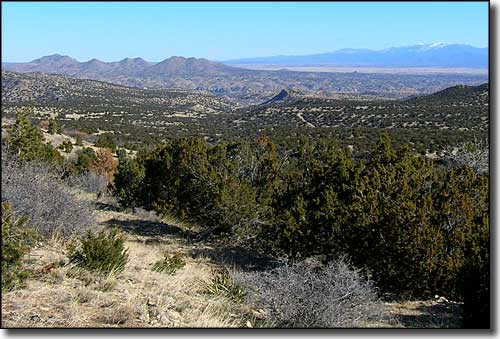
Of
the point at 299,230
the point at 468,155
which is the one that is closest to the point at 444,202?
the point at 299,230

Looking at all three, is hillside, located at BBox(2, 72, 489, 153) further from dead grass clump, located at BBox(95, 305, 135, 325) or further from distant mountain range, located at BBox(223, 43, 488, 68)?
dead grass clump, located at BBox(95, 305, 135, 325)

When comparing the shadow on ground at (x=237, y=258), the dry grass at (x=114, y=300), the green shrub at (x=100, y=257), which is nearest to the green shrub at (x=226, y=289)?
the dry grass at (x=114, y=300)

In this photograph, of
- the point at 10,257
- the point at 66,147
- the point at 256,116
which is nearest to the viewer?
the point at 10,257

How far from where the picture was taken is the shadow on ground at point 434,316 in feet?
18.8

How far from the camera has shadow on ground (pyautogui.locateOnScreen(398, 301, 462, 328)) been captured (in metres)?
5.73

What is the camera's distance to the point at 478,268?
5.25m

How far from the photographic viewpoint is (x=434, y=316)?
640 centimetres

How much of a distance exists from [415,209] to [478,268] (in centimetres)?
227

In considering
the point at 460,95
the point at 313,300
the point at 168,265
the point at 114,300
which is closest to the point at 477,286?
the point at 313,300

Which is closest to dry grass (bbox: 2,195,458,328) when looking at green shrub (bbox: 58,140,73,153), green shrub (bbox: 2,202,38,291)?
green shrub (bbox: 2,202,38,291)

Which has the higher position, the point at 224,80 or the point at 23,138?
the point at 224,80

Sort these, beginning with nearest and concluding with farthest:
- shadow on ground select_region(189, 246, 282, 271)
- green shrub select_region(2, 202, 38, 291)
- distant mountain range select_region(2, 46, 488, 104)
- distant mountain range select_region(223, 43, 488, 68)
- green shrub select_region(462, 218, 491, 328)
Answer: green shrub select_region(462, 218, 491, 328) → green shrub select_region(2, 202, 38, 291) → distant mountain range select_region(223, 43, 488, 68) → shadow on ground select_region(189, 246, 282, 271) → distant mountain range select_region(2, 46, 488, 104)

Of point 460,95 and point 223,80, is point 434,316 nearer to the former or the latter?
point 460,95

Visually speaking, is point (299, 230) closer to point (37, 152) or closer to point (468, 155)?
point (37, 152)
